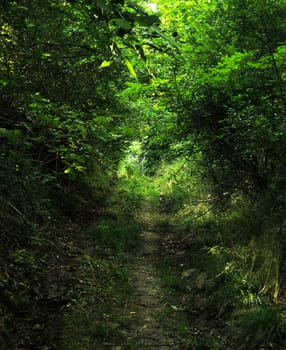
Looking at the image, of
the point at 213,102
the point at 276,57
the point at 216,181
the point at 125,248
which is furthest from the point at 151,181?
the point at 276,57

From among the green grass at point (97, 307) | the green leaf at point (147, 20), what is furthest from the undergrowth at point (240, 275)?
the green leaf at point (147, 20)

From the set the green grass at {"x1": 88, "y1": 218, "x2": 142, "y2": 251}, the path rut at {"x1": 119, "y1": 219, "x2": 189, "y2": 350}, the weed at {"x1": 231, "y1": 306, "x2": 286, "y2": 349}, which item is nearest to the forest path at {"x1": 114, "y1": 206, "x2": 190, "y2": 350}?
the path rut at {"x1": 119, "y1": 219, "x2": 189, "y2": 350}

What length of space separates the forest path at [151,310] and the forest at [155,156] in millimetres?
31

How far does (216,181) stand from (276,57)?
192 inches

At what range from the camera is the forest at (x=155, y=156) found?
420 centimetres

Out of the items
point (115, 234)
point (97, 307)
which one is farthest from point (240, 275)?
point (115, 234)

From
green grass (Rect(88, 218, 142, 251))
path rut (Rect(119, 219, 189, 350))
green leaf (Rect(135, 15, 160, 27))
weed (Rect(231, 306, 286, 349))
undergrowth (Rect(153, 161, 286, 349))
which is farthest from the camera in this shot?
green grass (Rect(88, 218, 142, 251))

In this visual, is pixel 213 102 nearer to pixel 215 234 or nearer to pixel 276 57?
pixel 276 57

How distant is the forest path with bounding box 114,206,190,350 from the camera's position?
4484 millimetres

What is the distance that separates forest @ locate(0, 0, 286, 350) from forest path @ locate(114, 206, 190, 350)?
0.03m

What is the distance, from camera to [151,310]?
5410 millimetres

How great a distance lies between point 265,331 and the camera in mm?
4164

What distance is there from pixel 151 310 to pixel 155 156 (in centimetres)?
494

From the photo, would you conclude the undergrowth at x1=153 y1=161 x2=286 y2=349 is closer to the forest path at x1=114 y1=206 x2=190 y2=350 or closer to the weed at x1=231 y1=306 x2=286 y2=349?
the weed at x1=231 y1=306 x2=286 y2=349
